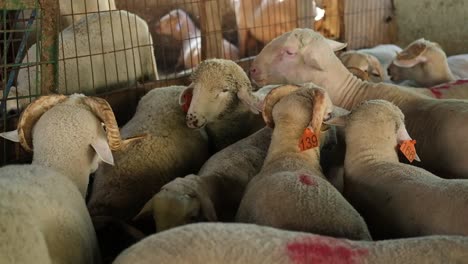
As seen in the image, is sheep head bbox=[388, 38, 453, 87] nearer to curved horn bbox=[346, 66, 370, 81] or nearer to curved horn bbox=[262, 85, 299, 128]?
curved horn bbox=[346, 66, 370, 81]

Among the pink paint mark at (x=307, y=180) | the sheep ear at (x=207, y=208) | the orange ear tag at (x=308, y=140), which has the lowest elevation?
the sheep ear at (x=207, y=208)

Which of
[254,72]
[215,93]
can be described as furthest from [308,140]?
[254,72]

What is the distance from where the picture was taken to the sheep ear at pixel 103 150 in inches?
122

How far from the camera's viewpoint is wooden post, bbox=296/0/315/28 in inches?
264

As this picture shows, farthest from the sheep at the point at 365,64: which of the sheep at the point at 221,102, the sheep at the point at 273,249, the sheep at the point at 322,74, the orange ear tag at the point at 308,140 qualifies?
the sheep at the point at 273,249

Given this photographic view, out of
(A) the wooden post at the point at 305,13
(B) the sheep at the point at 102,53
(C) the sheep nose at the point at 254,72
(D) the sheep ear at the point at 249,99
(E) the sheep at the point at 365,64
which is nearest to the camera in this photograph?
(D) the sheep ear at the point at 249,99

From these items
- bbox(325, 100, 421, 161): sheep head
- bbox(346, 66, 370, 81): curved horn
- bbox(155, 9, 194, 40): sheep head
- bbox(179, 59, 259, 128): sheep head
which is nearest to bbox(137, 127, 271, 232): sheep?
bbox(179, 59, 259, 128): sheep head

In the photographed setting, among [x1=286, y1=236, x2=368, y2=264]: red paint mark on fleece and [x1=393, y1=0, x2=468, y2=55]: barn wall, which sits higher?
[x1=286, y1=236, x2=368, y2=264]: red paint mark on fleece

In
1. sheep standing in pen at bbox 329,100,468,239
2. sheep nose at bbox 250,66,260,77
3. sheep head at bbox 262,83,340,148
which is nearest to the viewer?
sheep standing in pen at bbox 329,100,468,239

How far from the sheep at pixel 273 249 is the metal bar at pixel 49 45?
1.91 meters

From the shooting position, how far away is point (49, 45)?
3.54 m

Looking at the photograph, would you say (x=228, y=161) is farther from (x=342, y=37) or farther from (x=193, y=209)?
(x=342, y=37)

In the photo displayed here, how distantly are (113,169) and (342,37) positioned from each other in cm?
434

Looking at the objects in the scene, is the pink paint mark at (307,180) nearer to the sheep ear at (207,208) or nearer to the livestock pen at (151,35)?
the sheep ear at (207,208)
